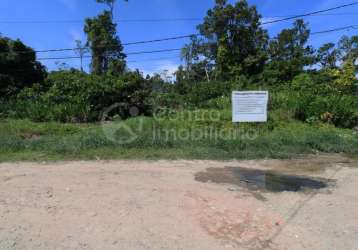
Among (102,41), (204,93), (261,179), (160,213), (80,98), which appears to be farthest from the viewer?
(102,41)

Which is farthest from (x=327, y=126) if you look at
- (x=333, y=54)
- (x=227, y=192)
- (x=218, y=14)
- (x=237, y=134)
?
(x=333, y=54)

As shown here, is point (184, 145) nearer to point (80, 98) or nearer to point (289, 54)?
point (80, 98)

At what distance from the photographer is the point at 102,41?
33688 mm

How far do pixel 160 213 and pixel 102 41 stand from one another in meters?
31.5

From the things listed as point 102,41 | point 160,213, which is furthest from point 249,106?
point 102,41

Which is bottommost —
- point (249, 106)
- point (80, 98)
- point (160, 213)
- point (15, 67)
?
point (160, 213)

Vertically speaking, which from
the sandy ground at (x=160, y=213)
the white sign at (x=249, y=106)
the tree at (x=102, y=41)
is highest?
the tree at (x=102, y=41)

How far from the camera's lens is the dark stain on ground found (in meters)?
6.06

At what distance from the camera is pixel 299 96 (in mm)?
15344

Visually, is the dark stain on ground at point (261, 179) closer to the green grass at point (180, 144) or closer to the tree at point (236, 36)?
the green grass at point (180, 144)

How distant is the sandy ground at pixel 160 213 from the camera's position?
12.7ft

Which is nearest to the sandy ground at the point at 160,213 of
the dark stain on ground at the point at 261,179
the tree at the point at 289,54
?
the dark stain on ground at the point at 261,179

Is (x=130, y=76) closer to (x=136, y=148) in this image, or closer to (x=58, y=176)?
(x=136, y=148)

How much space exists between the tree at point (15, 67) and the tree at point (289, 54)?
63.6 feet
